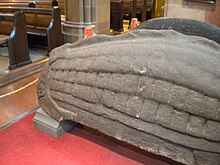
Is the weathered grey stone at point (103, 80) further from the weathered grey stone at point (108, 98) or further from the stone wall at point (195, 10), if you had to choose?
the stone wall at point (195, 10)

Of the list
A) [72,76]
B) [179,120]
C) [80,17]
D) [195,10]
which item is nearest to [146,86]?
[179,120]

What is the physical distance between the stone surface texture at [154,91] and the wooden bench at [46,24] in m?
3.24

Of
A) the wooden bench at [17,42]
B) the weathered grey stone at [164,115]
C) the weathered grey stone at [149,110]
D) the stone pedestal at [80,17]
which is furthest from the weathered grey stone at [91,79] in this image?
the stone pedestal at [80,17]

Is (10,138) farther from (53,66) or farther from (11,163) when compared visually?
(53,66)

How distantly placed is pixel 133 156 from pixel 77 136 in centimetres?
61

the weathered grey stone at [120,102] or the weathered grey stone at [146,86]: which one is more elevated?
the weathered grey stone at [146,86]

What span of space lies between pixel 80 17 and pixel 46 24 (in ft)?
2.71

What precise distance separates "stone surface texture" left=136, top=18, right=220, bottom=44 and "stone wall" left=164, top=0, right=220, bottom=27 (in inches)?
74.9

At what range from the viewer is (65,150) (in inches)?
85.0

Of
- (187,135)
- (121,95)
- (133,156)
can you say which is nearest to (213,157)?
(187,135)

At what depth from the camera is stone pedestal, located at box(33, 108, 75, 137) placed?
2.31 meters

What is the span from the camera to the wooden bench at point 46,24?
4.97 m

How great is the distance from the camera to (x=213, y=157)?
1394 mm

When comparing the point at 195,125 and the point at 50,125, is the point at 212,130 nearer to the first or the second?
the point at 195,125
